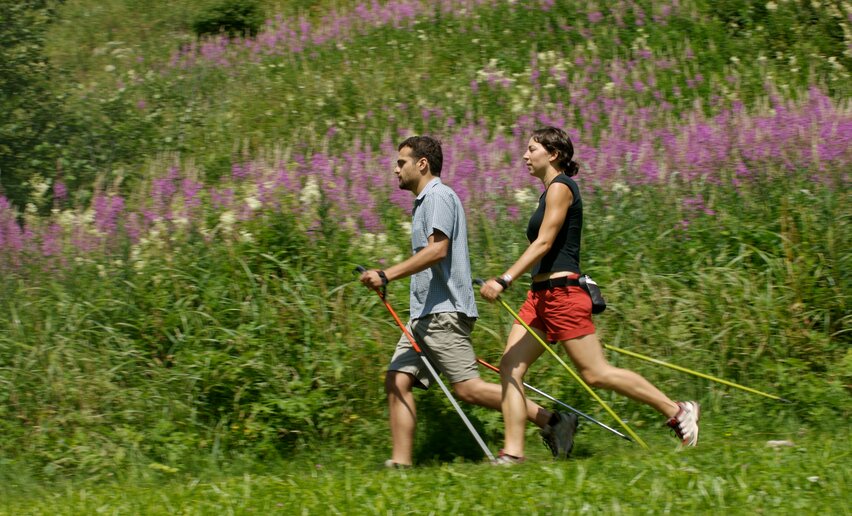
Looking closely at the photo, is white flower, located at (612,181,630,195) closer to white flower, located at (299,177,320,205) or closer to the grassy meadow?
the grassy meadow

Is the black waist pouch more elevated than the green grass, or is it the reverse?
the black waist pouch

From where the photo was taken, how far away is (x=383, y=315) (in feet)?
26.0

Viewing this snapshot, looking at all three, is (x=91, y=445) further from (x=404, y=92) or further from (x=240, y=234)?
(x=404, y=92)

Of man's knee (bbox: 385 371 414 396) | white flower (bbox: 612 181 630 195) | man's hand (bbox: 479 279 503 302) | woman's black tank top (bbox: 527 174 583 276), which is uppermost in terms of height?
woman's black tank top (bbox: 527 174 583 276)

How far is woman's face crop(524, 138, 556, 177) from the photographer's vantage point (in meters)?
6.34

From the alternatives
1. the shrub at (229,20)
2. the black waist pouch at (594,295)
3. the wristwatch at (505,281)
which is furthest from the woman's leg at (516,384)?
the shrub at (229,20)

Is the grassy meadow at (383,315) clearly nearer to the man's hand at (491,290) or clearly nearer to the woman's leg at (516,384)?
the woman's leg at (516,384)

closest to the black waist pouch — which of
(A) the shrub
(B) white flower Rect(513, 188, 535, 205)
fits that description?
(B) white flower Rect(513, 188, 535, 205)

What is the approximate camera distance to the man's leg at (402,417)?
255 inches

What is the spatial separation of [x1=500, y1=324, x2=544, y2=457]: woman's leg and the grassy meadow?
29cm

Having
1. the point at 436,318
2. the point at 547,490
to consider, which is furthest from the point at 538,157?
the point at 547,490

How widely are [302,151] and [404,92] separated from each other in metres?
1.85

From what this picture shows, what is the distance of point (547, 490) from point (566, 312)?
4.08 feet

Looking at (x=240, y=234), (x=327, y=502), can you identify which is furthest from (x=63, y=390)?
(x=327, y=502)
